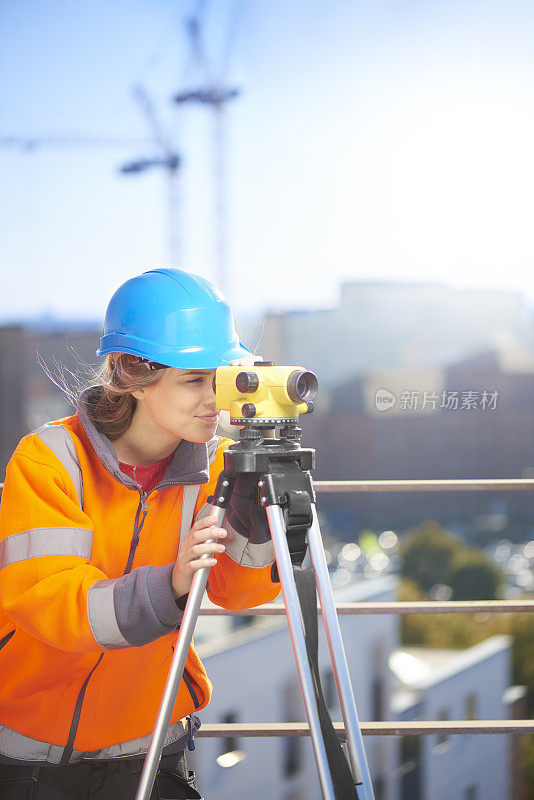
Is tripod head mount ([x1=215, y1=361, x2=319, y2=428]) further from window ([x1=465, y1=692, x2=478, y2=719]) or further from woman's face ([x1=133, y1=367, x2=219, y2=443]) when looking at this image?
window ([x1=465, y1=692, x2=478, y2=719])

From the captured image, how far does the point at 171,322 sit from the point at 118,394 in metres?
0.15

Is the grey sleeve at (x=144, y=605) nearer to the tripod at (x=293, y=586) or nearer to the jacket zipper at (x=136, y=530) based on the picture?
the tripod at (x=293, y=586)

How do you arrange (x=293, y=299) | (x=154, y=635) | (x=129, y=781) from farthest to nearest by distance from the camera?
(x=293, y=299) → (x=129, y=781) → (x=154, y=635)

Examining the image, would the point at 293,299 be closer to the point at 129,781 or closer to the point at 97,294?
the point at 97,294

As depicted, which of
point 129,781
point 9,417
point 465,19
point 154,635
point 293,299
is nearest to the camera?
point 154,635

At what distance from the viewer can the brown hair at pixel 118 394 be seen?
122cm

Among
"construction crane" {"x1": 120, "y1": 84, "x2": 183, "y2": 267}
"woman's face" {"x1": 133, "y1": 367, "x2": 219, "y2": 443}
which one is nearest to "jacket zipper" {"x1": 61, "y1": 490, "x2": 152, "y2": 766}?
"woman's face" {"x1": 133, "y1": 367, "x2": 219, "y2": 443}

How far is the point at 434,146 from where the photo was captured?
5222cm

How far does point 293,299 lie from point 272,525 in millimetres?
46149

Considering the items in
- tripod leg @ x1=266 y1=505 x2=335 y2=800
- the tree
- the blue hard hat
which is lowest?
the tree

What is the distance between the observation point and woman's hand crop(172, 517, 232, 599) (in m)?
1.04

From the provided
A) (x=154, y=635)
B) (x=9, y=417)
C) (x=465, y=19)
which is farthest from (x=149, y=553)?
(x=465, y=19)

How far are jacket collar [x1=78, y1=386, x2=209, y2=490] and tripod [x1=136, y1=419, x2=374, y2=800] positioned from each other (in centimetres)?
13

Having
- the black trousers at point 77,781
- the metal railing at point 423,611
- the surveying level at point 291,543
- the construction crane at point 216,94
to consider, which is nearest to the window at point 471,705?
the construction crane at point 216,94
